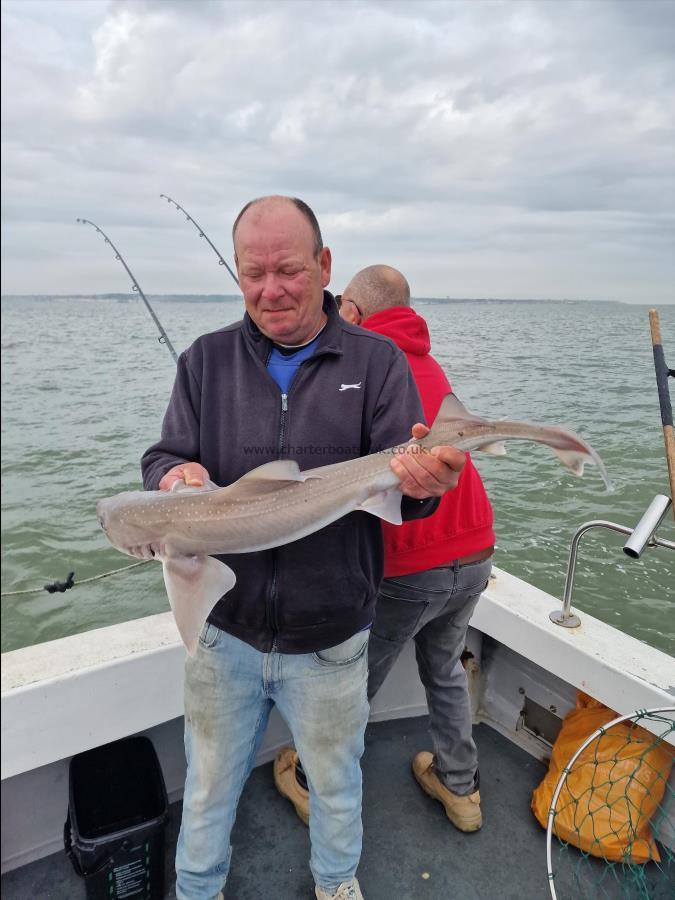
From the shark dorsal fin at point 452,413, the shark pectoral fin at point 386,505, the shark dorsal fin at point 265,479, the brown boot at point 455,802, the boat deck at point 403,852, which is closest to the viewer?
the shark dorsal fin at point 265,479

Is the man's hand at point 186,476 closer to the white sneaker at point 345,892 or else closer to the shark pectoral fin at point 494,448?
the shark pectoral fin at point 494,448

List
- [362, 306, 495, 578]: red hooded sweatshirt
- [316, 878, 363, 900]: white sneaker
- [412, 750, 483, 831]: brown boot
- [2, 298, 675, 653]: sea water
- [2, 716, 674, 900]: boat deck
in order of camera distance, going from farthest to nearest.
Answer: [2, 298, 675, 653]: sea water, [412, 750, 483, 831]: brown boot, [2, 716, 674, 900]: boat deck, [362, 306, 495, 578]: red hooded sweatshirt, [316, 878, 363, 900]: white sneaker

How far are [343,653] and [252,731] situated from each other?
0.51 m

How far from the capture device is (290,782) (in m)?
3.41

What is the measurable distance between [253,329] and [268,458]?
523mm

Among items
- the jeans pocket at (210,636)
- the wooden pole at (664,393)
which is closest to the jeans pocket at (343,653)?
the jeans pocket at (210,636)

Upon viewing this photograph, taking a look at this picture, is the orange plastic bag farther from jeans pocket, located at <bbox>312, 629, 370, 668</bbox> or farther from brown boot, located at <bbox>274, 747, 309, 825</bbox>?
jeans pocket, located at <bbox>312, 629, 370, 668</bbox>

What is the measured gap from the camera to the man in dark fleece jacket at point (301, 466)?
2.29m

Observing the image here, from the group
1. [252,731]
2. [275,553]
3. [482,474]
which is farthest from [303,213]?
[482,474]

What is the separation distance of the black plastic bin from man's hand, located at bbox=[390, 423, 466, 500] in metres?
1.88

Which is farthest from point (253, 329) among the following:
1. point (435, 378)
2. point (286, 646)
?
point (286, 646)

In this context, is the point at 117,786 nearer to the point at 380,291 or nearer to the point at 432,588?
the point at 432,588

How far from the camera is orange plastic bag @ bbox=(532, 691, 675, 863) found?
9.81 feet

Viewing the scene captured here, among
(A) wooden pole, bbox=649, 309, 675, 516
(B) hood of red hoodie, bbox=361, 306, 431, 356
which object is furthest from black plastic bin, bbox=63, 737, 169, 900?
(A) wooden pole, bbox=649, 309, 675, 516
